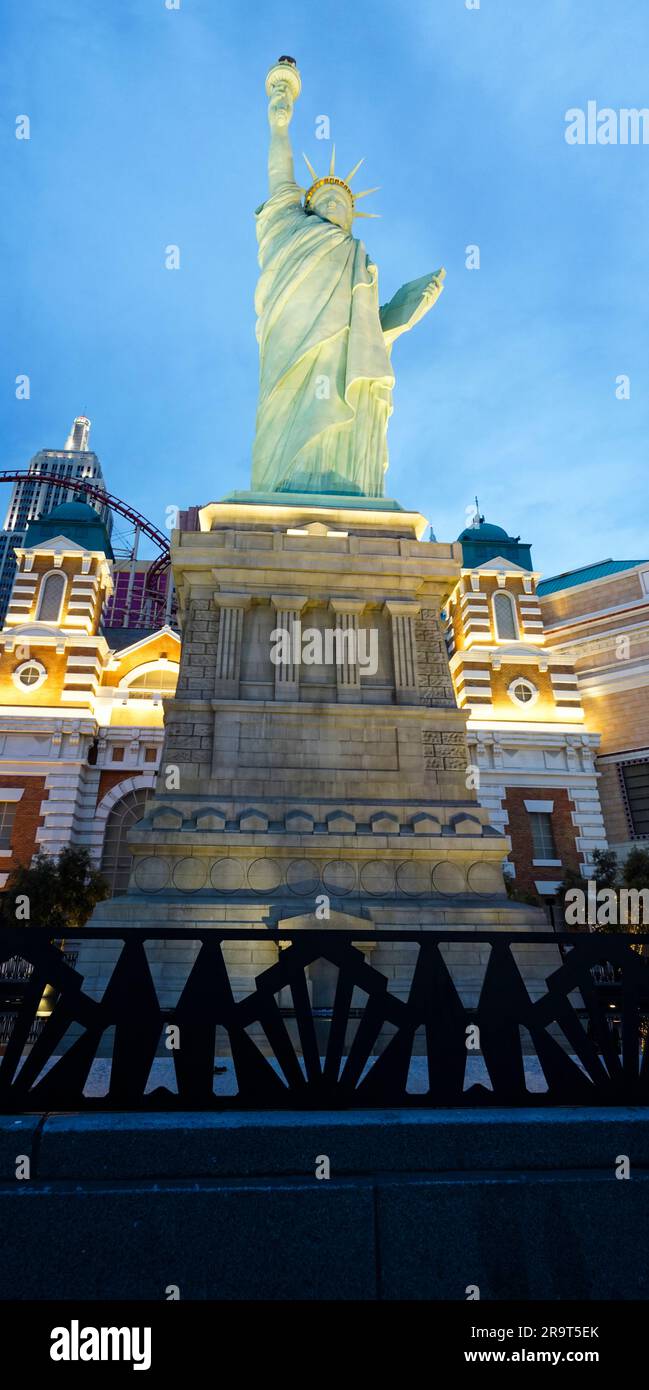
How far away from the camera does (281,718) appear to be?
47.8 feet

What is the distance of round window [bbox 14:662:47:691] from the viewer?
3319 cm

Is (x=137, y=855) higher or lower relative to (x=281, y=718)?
lower

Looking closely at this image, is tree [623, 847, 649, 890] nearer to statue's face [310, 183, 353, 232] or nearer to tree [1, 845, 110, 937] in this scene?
tree [1, 845, 110, 937]

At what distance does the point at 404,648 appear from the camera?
623 inches

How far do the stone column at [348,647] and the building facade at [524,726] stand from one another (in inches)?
549

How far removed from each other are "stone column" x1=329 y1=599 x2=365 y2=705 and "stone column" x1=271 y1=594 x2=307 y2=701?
0.84 metres

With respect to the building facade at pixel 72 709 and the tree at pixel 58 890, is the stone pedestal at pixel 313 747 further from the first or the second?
the building facade at pixel 72 709

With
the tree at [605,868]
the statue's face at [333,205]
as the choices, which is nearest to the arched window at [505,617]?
the tree at [605,868]

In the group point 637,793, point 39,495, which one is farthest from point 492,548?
point 39,495

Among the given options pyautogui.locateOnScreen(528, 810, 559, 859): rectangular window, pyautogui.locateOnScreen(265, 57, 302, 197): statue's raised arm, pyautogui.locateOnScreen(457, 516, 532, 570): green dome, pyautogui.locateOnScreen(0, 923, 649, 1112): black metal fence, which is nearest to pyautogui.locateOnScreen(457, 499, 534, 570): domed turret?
pyautogui.locateOnScreen(457, 516, 532, 570): green dome
